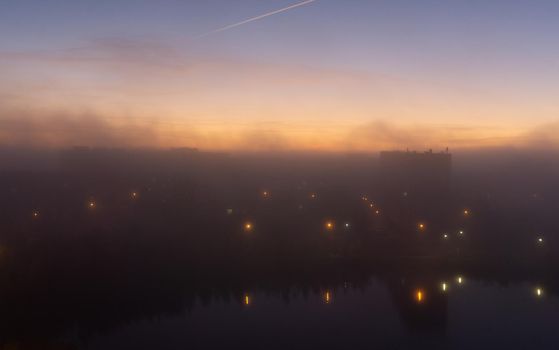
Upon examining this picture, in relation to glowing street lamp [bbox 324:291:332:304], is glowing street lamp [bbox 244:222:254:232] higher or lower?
higher

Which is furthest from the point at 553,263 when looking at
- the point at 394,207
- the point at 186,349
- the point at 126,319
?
the point at 126,319

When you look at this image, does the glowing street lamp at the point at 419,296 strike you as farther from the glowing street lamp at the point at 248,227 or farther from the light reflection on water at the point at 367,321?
the glowing street lamp at the point at 248,227

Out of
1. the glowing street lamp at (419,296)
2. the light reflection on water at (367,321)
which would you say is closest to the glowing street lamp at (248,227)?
the light reflection on water at (367,321)

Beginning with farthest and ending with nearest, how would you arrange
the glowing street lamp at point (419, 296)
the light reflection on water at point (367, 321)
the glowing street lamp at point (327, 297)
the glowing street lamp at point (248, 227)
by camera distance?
the glowing street lamp at point (248, 227)
the glowing street lamp at point (327, 297)
the glowing street lamp at point (419, 296)
the light reflection on water at point (367, 321)

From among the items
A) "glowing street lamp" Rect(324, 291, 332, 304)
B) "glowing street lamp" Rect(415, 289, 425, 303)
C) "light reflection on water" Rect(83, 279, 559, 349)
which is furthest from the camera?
"glowing street lamp" Rect(324, 291, 332, 304)

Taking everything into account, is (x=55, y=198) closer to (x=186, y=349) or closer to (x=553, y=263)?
(x=186, y=349)

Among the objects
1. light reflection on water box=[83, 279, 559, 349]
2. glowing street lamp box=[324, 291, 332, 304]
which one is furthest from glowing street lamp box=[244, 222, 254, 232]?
glowing street lamp box=[324, 291, 332, 304]

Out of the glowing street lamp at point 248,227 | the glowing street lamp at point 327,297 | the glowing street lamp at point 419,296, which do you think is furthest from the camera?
the glowing street lamp at point 248,227

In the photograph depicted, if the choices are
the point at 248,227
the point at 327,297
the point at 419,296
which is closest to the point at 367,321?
the point at 327,297

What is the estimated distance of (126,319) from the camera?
11.9m

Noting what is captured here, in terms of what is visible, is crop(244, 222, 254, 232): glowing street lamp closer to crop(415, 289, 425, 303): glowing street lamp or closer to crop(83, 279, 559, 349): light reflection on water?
crop(83, 279, 559, 349): light reflection on water

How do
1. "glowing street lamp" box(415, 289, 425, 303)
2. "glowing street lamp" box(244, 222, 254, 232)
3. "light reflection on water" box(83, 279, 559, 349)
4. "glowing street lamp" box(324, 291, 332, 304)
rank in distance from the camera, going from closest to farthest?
1. "light reflection on water" box(83, 279, 559, 349)
2. "glowing street lamp" box(415, 289, 425, 303)
3. "glowing street lamp" box(324, 291, 332, 304)
4. "glowing street lamp" box(244, 222, 254, 232)

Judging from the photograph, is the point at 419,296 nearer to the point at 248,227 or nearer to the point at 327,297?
the point at 327,297

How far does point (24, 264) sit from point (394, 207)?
1816cm
